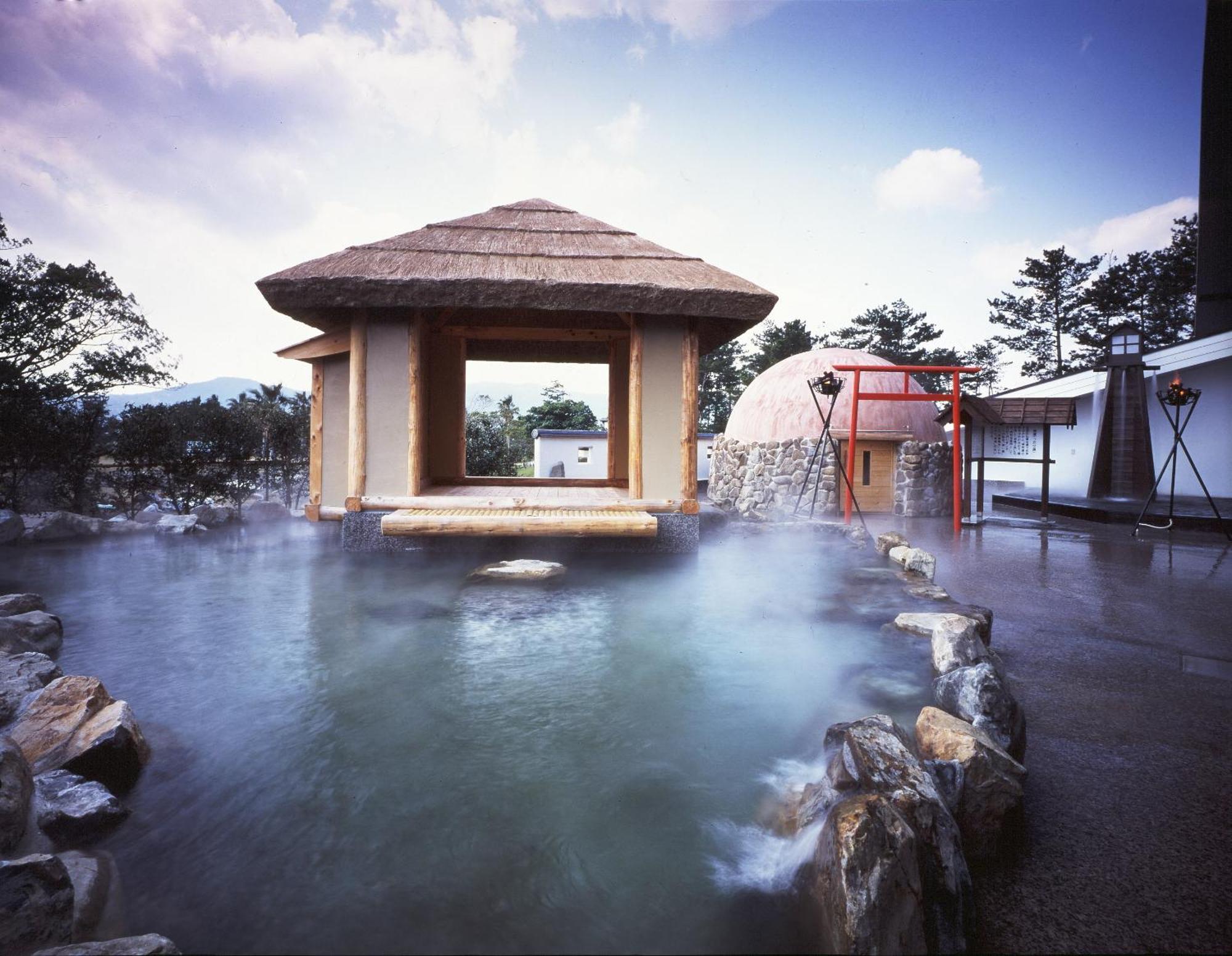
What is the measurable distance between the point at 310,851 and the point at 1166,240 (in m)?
36.6

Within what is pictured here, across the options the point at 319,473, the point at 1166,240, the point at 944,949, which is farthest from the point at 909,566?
the point at 1166,240

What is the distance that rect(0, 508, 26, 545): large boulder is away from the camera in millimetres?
8820

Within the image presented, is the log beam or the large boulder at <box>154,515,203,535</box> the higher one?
the log beam

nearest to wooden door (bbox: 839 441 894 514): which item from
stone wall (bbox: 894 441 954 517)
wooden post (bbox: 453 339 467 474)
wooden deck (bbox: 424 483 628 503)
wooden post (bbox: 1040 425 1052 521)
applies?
stone wall (bbox: 894 441 954 517)

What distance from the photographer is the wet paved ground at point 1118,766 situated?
6.07 ft

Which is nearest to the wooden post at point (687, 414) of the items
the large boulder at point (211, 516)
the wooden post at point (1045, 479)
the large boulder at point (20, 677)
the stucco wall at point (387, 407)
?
the stucco wall at point (387, 407)

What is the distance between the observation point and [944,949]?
1.73m

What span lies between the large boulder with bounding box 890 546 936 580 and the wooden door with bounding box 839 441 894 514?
654 cm

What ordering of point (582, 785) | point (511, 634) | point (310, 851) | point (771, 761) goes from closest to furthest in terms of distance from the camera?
1. point (310, 851)
2. point (582, 785)
3. point (771, 761)
4. point (511, 634)

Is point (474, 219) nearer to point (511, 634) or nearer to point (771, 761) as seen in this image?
point (511, 634)

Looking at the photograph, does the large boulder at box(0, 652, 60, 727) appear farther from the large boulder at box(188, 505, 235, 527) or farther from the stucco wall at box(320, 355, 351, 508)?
the large boulder at box(188, 505, 235, 527)

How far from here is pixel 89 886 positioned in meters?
2.07

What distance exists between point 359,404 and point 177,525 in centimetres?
548

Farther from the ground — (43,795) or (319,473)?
(319,473)
